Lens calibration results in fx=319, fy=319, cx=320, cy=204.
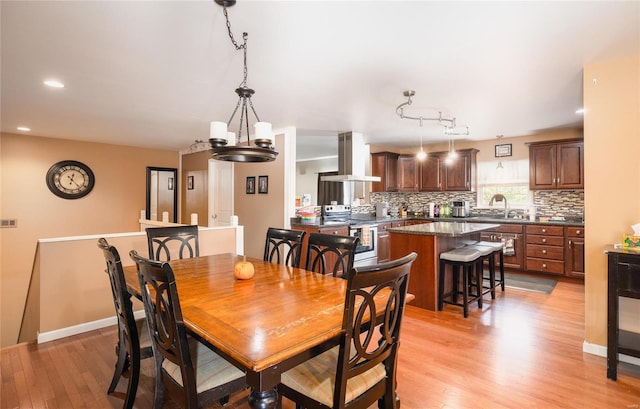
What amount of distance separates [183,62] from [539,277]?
5.57 m

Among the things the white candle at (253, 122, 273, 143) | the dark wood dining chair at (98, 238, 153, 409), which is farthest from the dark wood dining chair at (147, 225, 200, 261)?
the white candle at (253, 122, 273, 143)

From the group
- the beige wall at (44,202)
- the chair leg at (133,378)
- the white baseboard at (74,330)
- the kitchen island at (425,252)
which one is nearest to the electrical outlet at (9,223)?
the beige wall at (44,202)

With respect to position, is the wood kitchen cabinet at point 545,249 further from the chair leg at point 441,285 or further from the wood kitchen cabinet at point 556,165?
the chair leg at point 441,285

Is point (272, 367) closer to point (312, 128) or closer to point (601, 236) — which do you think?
point (601, 236)

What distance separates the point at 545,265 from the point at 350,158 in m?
3.42

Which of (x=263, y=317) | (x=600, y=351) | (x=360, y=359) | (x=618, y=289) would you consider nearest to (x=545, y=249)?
(x=600, y=351)

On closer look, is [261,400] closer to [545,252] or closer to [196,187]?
[545,252]

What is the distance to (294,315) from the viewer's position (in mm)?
1413

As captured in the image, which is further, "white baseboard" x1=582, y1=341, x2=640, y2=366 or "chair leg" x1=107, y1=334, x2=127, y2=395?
"white baseboard" x1=582, y1=341, x2=640, y2=366

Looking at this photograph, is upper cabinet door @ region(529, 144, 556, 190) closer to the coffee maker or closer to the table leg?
the coffee maker

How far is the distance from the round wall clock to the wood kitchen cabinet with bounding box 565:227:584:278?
25.8ft

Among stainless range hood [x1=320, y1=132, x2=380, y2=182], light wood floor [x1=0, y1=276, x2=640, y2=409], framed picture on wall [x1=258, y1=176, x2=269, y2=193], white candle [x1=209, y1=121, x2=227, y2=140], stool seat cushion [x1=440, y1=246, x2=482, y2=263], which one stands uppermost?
stainless range hood [x1=320, y1=132, x2=380, y2=182]

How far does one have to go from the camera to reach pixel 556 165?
4.99 meters

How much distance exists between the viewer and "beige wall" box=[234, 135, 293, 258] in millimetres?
4871
